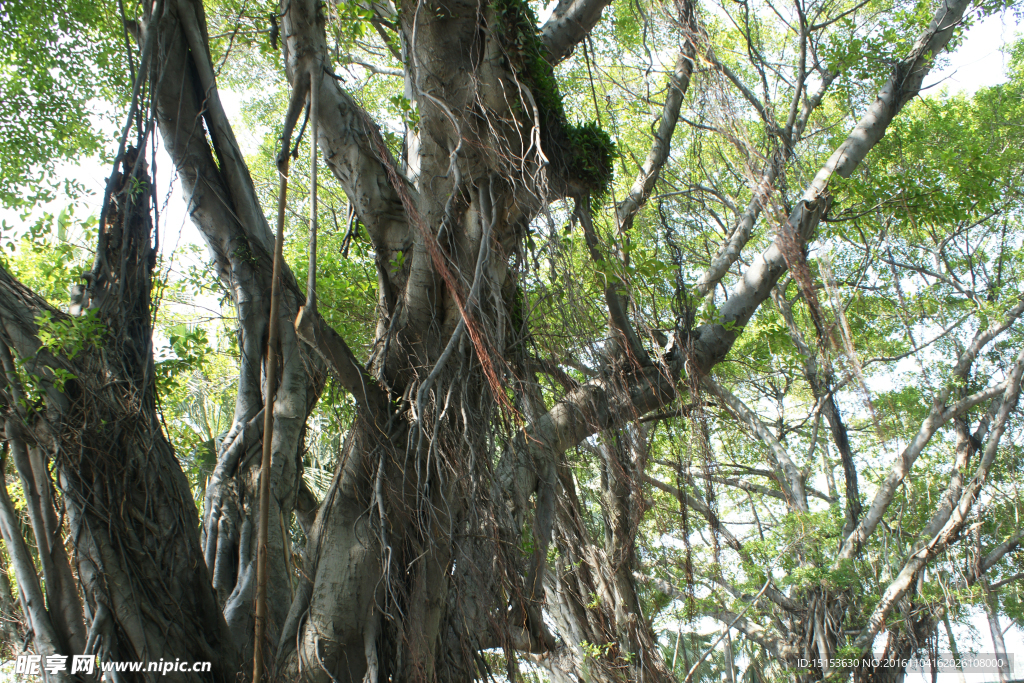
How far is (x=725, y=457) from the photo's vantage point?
26.7ft

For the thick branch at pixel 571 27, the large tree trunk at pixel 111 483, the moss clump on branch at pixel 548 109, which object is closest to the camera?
the large tree trunk at pixel 111 483

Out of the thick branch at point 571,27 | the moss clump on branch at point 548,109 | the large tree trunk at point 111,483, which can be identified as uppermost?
the thick branch at point 571,27

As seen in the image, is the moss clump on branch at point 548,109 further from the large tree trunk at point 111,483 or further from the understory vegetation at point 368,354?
the large tree trunk at point 111,483

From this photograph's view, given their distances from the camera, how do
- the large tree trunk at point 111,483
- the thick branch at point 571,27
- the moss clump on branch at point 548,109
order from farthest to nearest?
the thick branch at point 571,27 < the moss clump on branch at point 548,109 < the large tree trunk at point 111,483

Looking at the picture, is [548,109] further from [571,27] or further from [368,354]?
[368,354]

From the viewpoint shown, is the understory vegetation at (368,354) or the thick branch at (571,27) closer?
the understory vegetation at (368,354)

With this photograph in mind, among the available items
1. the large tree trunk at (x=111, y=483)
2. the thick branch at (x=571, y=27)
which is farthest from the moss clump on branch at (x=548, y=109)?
the large tree trunk at (x=111, y=483)

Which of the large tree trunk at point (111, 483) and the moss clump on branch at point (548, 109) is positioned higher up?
the moss clump on branch at point (548, 109)

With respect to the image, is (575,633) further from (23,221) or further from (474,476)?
(23,221)

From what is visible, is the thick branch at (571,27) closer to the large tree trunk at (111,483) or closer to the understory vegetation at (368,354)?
the understory vegetation at (368,354)

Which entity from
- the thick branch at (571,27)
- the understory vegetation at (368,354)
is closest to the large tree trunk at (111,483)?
the understory vegetation at (368,354)

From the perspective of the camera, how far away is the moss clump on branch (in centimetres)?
308

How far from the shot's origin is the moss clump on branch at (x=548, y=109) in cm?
308

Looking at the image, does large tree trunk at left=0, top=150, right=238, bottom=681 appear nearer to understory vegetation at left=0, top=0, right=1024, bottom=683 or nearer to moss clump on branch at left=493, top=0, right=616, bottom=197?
understory vegetation at left=0, top=0, right=1024, bottom=683
